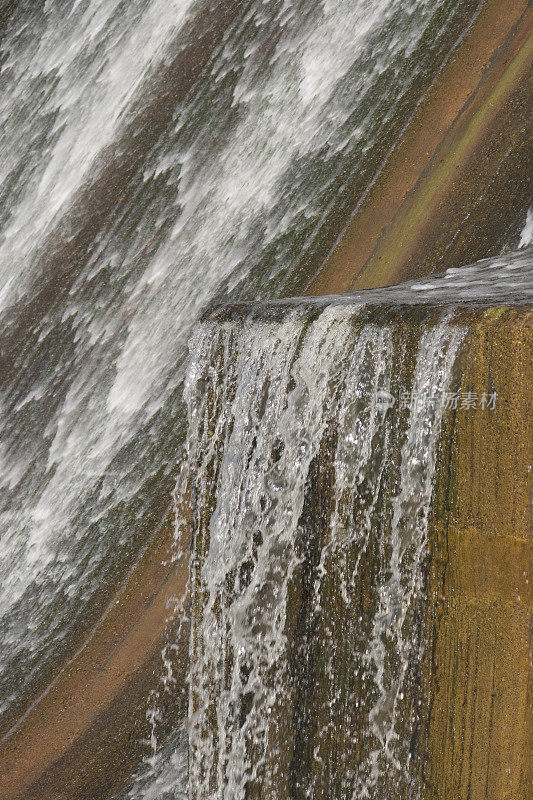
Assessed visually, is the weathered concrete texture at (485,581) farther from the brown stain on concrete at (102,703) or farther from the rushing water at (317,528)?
the brown stain on concrete at (102,703)

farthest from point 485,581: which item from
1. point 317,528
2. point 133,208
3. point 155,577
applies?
point 133,208

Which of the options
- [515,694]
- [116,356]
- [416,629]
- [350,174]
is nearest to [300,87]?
[350,174]

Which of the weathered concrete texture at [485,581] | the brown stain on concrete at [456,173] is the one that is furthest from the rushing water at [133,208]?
the weathered concrete texture at [485,581]

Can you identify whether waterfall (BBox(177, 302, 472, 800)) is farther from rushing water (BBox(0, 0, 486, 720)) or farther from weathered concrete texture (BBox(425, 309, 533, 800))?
rushing water (BBox(0, 0, 486, 720))

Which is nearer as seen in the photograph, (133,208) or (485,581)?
(485,581)

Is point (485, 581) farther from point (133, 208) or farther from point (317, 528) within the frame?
point (133, 208)

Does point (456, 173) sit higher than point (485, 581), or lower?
lower
